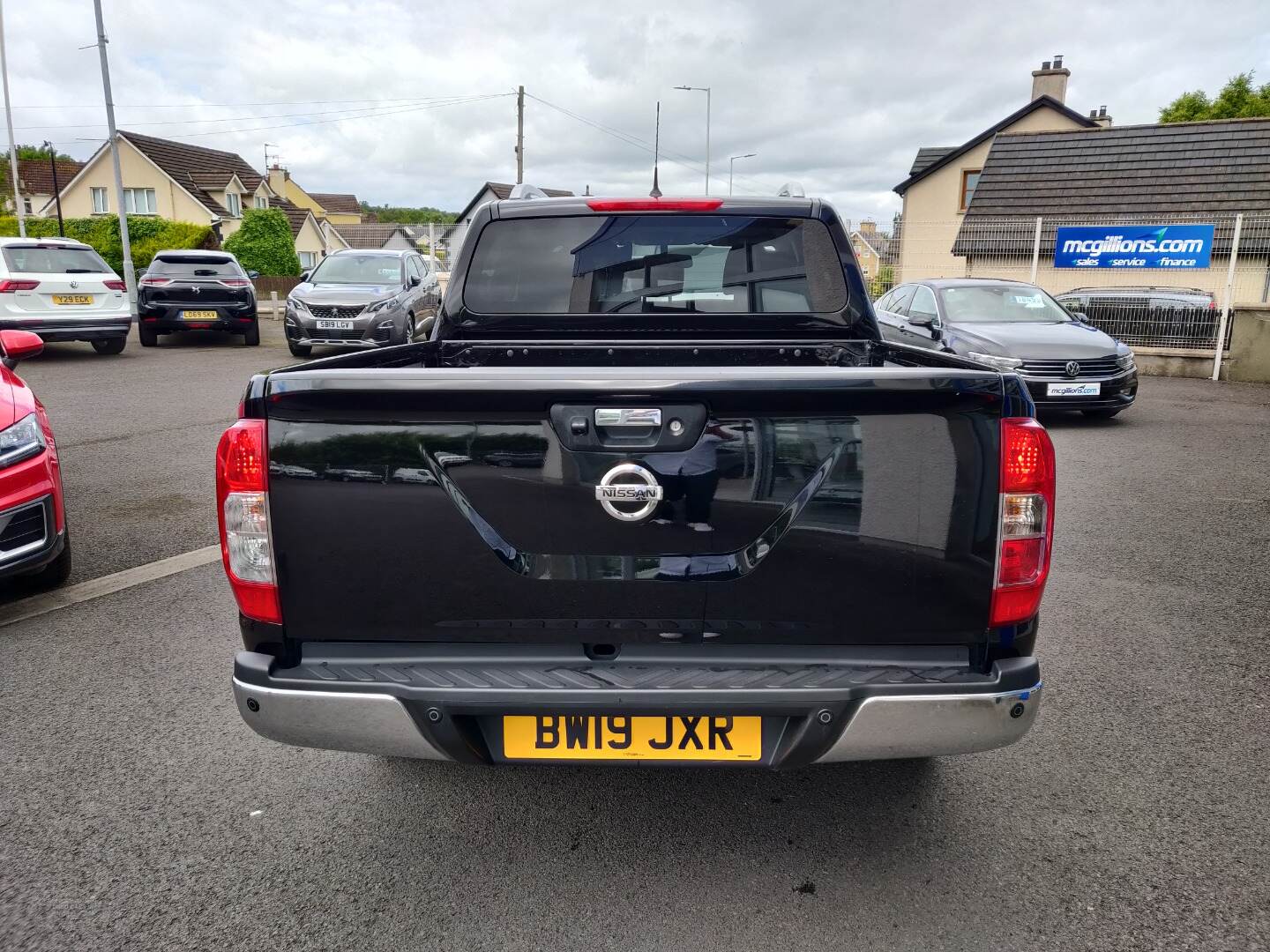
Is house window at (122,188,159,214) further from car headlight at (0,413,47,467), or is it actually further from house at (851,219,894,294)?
car headlight at (0,413,47,467)

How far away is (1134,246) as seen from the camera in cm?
1703

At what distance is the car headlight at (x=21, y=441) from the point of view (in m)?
4.34

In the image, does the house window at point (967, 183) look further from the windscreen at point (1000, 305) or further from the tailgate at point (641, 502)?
the tailgate at point (641, 502)

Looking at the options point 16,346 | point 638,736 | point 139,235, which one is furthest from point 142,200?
point 638,736

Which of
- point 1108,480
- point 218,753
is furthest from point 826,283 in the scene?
point 1108,480

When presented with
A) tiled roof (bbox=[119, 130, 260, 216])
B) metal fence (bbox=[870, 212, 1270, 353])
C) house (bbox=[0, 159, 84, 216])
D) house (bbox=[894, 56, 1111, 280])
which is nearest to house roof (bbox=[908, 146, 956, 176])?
house (bbox=[894, 56, 1111, 280])

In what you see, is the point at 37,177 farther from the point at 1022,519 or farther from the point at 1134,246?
the point at 1022,519

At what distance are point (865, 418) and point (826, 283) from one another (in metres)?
1.51

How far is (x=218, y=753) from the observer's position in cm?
318

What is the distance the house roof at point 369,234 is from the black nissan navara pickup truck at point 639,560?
81104mm

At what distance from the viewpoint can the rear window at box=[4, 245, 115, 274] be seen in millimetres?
13930

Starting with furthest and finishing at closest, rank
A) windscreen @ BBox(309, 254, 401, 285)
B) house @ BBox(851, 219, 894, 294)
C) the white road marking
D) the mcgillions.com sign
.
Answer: house @ BBox(851, 219, 894, 294) < the mcgillions.com sign < windscreen @ BBox(309, 254, 401, 285) < the white road marking

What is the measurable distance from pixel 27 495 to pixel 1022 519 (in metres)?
4.23

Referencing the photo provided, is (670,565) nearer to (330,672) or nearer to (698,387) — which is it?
(698,387)
